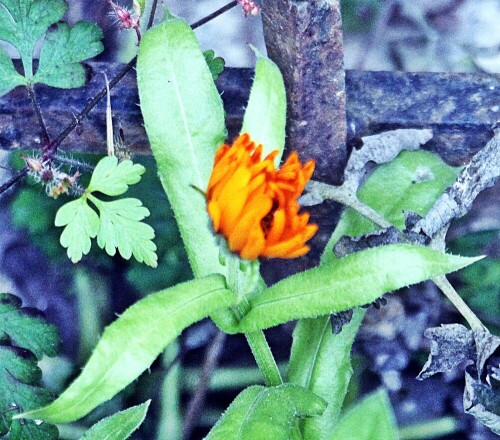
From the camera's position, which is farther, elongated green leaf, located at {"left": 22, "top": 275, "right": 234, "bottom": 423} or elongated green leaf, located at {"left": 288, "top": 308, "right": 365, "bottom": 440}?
elongated green leaf, located at {"left": 288, "top": 308, "right": 365, "bottom": 440}

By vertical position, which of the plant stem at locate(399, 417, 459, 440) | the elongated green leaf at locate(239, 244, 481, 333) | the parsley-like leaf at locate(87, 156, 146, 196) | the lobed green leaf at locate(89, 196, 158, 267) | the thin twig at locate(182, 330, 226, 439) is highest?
the parsley-like leaf at locate(87, 156, 146, 196)

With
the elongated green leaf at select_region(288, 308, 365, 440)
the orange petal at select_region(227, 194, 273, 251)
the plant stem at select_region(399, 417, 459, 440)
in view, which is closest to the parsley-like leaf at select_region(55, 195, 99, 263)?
the orange petal at select_region(227, 194, 273, 251)

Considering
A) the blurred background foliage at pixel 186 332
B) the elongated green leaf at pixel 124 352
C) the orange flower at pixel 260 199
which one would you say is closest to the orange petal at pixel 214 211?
the orange flower at pixel 260 199

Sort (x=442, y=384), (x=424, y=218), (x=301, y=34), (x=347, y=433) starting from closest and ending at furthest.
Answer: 1. (x=347, y=433)
2. (x=301, y=34)
3. (x=424, y=218)
4. (x=442, y=384)

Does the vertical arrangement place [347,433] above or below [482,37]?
below

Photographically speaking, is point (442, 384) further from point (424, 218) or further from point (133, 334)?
point (133, 334)

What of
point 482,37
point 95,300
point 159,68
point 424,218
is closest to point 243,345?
point 95,300

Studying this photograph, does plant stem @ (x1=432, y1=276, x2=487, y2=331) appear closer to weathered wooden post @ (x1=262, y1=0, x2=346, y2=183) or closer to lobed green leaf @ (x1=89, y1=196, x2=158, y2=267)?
weathered wooden post @ (x1=262, y1=0, x2=346, y2=183)

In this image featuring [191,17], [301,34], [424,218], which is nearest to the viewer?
[301,34]
